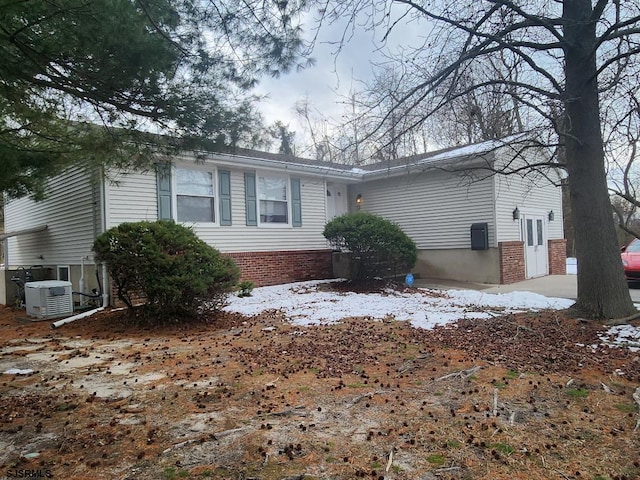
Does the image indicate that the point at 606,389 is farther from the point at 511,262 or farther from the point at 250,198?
the point at 511,262

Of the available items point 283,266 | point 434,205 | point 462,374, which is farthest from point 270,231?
point 462,374

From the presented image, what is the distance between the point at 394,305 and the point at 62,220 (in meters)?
8.16

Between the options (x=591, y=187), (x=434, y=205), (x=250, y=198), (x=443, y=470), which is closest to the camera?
(x=443, y=470)

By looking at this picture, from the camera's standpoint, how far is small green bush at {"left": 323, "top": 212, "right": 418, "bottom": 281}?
10.7 m

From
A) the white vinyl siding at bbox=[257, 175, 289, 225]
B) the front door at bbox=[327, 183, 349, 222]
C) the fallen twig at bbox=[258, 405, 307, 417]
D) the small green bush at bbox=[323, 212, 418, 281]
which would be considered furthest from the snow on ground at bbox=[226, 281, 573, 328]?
the front door at bbox=[327, 183, 349, 222]

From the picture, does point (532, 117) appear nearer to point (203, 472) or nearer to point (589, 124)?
point (589, 124)

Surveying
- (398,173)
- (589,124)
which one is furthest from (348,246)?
(589,124)

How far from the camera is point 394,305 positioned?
860cm

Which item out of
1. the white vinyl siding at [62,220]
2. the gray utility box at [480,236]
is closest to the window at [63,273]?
the white vinyl siding at [62,220]

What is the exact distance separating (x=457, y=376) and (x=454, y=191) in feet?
31.0

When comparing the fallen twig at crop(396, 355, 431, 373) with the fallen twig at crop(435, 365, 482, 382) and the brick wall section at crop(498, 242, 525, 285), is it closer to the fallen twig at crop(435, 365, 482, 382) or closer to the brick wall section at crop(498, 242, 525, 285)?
the fallen twig at crop(435, 365, 482, 382)

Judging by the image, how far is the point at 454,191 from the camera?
42.1 ft

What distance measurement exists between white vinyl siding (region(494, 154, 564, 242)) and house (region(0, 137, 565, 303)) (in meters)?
0.05

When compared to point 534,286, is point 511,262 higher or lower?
higher
